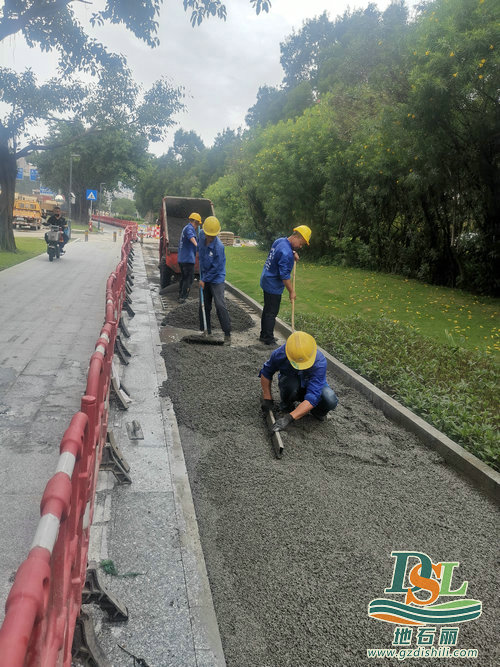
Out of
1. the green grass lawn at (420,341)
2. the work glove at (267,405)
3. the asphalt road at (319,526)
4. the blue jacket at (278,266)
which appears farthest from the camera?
the blue jacket at (278,266)

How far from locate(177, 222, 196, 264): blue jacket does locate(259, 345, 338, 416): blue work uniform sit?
621 cm

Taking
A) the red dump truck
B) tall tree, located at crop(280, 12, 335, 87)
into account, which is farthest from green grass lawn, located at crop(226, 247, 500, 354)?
tall tree, located at crop(280, 12, 335, 87)

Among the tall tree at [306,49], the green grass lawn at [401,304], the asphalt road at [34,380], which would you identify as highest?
the tall tree at [306,49]

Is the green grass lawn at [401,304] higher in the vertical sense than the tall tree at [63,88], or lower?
lower

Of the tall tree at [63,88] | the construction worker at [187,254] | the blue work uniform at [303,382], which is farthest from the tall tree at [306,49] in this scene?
the blue work uniform at [303,382]

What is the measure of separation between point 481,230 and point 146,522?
1400 centimetres

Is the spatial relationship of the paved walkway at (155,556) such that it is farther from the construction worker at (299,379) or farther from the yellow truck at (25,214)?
the yellow truck at (25,214)

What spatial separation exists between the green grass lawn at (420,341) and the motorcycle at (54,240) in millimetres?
5691

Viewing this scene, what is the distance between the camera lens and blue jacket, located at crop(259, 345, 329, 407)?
4676mm

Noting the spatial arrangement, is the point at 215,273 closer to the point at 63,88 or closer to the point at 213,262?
the point at 213,262

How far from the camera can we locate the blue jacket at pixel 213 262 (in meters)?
8.12

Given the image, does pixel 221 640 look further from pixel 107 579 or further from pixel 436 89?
pixel 436 89

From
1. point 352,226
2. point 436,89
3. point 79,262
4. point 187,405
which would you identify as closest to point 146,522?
point 187,405

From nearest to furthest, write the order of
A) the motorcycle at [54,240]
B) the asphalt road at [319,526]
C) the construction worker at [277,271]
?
the asphalt road at [319,526] < the construction worker at [277,271] < the motorcycle at [54,240]
